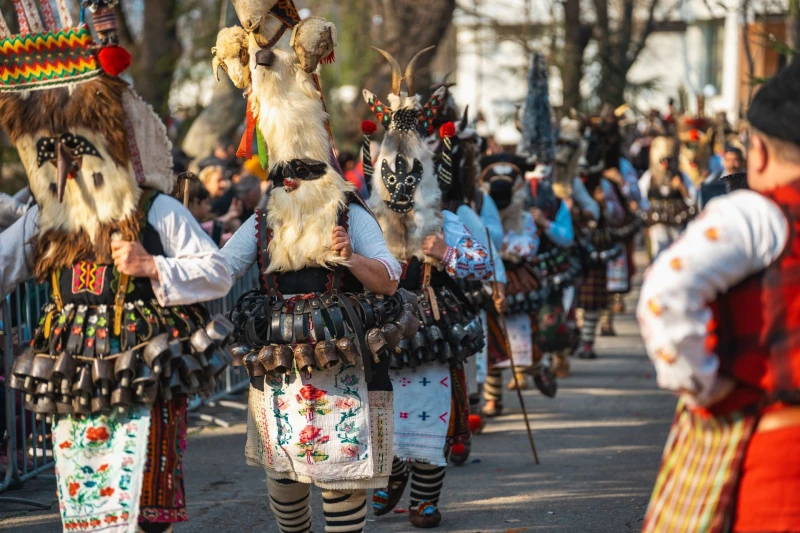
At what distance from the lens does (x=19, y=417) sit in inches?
273

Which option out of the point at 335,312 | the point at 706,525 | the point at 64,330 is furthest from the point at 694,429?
the point at 64,330

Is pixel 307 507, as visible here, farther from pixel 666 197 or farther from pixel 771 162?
pixel 666 197

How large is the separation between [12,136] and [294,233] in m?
1.15

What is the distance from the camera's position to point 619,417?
9.43m

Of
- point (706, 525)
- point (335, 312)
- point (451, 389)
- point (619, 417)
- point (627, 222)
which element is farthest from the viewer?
point (627, 222)

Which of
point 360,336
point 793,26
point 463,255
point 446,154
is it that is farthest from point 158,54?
point 360,336

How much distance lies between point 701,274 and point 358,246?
210 centimetres

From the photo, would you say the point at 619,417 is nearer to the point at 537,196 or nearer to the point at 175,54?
the point at 537,196

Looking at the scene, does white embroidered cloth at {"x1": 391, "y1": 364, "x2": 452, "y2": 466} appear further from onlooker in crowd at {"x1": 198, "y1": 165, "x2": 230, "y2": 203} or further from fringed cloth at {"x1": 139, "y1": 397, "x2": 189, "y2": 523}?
onlooker in crowd at {"x1": 198, "y1": 165, "x2": 230, "y2": 203}

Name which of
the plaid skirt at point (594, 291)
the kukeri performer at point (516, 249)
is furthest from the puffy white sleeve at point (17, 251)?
the plaid skirt at point (594, 291)

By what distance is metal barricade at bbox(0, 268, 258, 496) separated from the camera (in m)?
6.54

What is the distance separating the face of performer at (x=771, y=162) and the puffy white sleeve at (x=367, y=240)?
1.86m

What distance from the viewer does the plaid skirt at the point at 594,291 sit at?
1239cm

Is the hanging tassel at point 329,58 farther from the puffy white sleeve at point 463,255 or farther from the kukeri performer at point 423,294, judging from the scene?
the puffy white sleeve at point 463,255
